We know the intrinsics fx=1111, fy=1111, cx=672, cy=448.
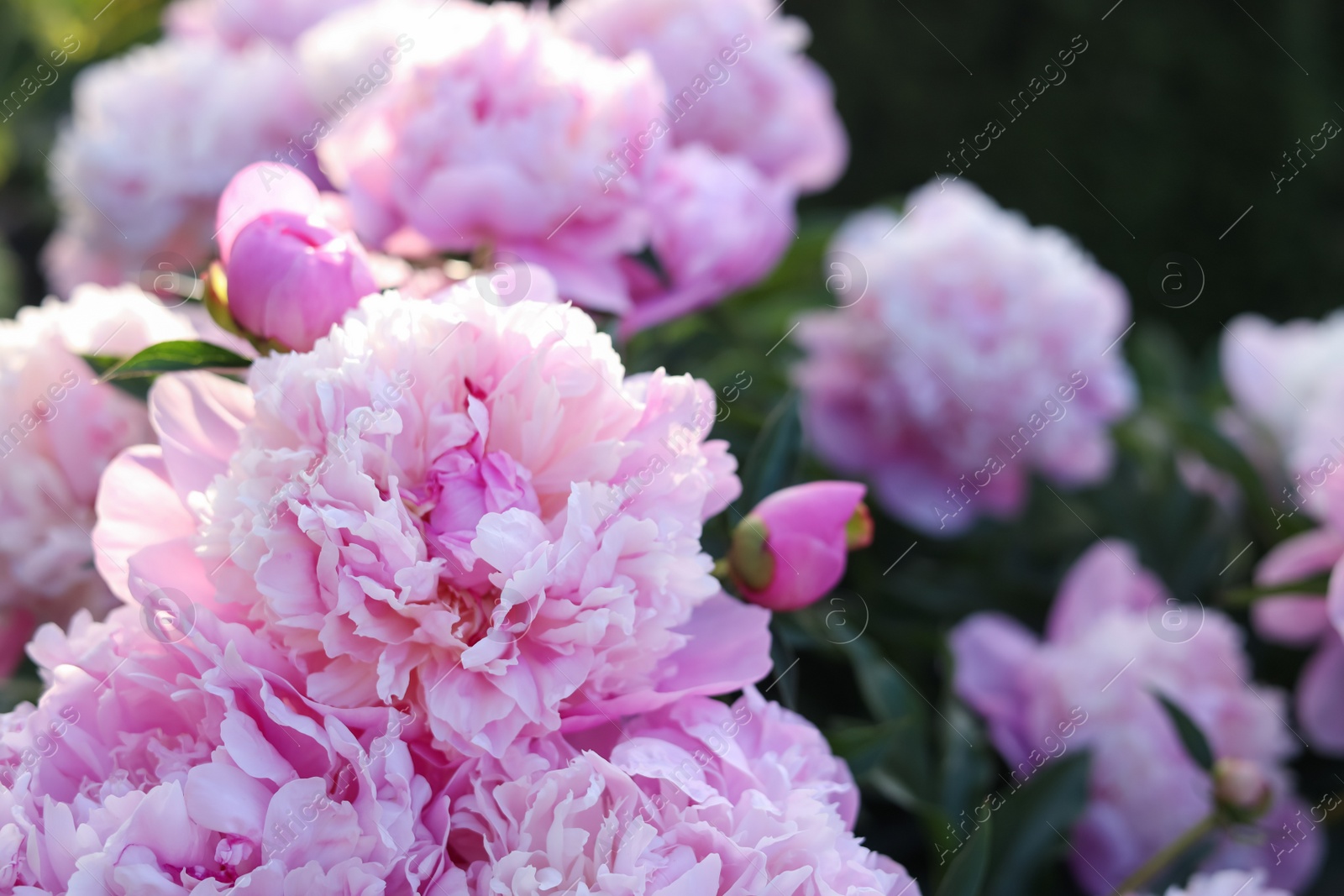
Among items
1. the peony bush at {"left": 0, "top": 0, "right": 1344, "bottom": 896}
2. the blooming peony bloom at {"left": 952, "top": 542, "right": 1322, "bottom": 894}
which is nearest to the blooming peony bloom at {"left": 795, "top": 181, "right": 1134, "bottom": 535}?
the peony bush at {"left": 0, "top": 0, "right": 1344, "bottom": 896}

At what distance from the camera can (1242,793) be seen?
1.84 feet

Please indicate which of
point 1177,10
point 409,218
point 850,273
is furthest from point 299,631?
point 1177,10

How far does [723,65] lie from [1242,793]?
0.56 metres

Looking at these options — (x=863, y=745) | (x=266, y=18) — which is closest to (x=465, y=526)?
(x=863, y=745)

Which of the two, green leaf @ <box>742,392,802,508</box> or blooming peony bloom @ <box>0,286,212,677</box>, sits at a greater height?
green leaf @ <box>742,392,802,508</box>

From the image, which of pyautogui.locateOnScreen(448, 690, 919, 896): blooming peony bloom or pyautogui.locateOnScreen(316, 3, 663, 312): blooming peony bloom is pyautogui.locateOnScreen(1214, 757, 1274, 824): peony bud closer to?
pyautogui.locateOnScreen(448, 690, 919, 896): blooming peony bloom

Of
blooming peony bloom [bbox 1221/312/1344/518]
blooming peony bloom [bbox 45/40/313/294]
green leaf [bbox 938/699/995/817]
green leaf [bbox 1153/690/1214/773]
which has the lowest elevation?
blooming peony bloom [bbox 45/40/313/294]

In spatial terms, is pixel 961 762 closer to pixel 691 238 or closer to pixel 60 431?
pixel 691 238

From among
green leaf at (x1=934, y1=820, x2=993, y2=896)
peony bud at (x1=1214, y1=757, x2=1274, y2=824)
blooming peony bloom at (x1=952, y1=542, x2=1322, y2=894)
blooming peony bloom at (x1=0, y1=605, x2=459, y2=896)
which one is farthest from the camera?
blooming peony bloom at (x1=952, y1=542, x2=1322, y2=894)

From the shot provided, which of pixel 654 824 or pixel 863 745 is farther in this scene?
pixel 863 745

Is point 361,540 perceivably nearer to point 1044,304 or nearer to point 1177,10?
point 1044,304

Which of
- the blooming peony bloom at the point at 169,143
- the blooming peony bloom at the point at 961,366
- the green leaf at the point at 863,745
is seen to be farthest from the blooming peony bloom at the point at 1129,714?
the blooming peony bloom at the point at 169,143

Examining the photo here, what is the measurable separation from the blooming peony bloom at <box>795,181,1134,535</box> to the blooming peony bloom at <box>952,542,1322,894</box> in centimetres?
11

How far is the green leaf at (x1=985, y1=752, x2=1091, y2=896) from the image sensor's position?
620 millimetres
